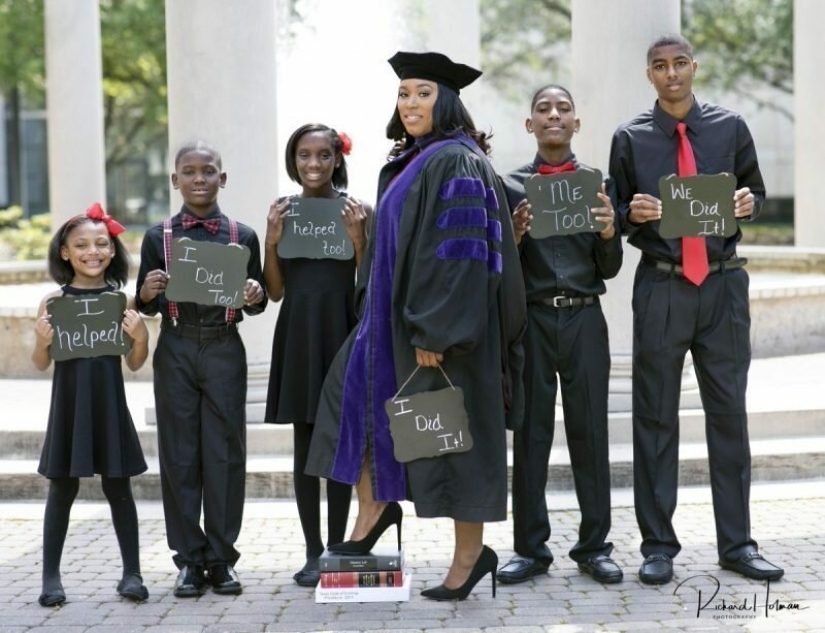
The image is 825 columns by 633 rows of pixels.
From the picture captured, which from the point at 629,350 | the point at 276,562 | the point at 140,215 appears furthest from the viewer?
the point at 140,215

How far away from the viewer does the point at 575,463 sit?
6973 millimetres

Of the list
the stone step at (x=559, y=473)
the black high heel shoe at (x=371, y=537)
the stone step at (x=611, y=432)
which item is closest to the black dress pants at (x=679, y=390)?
the black high heel shoe at (x=371, y=537)

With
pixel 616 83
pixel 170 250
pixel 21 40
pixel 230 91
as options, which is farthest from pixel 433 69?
pixel 21 40

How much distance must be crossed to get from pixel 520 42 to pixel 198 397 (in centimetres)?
3164

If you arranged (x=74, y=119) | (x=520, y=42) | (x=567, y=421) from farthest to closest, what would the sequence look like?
1. (x=520, y=42)
2. (x=74, y=119)
3. (x=567, y=421)

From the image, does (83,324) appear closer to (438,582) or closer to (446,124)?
(446,124)

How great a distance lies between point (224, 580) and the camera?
6.71m

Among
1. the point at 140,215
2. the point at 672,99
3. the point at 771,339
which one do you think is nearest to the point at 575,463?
the point at 672,99

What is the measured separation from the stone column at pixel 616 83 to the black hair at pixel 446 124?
10.1ft

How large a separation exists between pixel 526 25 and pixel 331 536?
30985 millimetres

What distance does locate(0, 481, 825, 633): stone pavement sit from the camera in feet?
19.9

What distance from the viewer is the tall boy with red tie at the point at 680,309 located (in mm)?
6734

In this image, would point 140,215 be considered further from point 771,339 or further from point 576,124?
point 576,124

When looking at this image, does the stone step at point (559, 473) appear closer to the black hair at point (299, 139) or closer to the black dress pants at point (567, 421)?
the black dress pants at point (567, 421)
